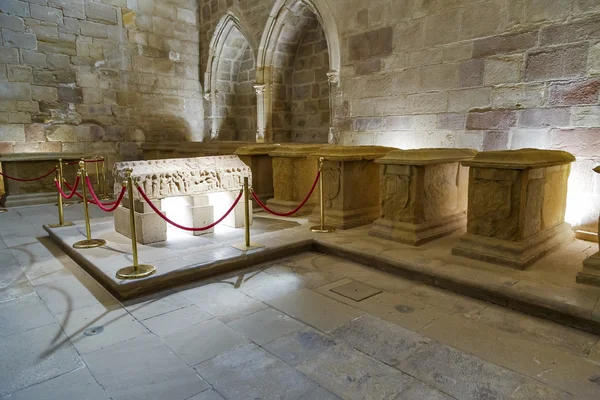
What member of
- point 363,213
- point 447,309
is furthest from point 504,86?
point 447,309

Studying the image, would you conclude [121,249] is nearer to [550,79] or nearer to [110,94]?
[550,79]

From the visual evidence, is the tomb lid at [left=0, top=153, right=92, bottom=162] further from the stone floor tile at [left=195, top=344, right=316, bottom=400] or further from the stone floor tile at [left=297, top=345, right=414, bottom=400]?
the stone floor tile at [left=297, top=345, right=414, bottom=400]

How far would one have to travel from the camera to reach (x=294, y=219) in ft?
17.5

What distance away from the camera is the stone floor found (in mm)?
1970

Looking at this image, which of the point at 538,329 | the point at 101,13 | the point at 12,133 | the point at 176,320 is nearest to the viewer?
the point at 538,329

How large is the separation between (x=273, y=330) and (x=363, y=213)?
108 inches

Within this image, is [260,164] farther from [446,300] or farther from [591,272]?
[591,272]

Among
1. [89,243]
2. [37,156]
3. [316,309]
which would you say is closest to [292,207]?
[89,243]

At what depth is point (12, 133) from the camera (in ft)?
24.4

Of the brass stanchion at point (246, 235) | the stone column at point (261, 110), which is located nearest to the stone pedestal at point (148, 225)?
the brass stanchion at point (246, 235)

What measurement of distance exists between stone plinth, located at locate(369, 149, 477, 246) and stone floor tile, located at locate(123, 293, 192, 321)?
224cm

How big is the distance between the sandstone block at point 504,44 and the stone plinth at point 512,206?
4.33 ft

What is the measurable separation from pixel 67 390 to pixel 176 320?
0.82 m

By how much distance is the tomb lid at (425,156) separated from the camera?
4.00 metres
